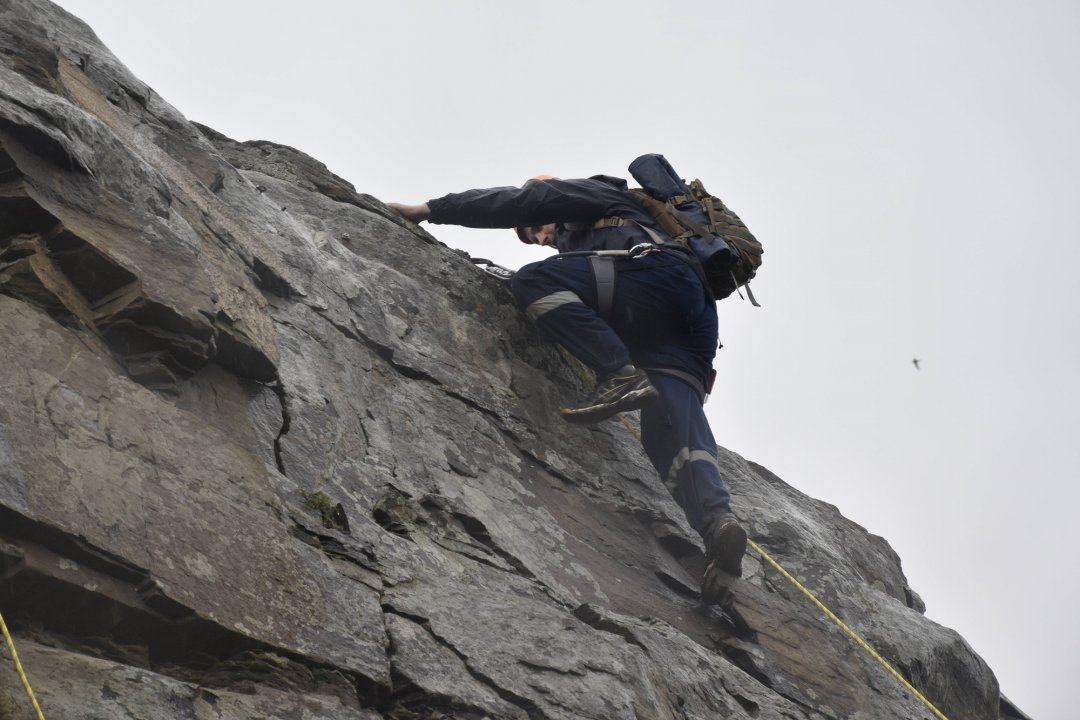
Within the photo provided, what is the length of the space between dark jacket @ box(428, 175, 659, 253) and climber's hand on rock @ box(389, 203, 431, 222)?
3.9 inches

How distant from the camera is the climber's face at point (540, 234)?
9.25m

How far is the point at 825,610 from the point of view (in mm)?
8461

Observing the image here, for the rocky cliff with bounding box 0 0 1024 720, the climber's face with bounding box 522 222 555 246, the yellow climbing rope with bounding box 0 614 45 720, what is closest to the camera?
the yellow climbing rope with bounding box 0 614 45 720

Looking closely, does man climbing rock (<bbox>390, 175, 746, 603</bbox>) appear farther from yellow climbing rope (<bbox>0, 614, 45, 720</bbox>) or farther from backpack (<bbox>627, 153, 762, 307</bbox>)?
yellow climbing rope (<bbox>0, 614, 45, 720</bbox>)

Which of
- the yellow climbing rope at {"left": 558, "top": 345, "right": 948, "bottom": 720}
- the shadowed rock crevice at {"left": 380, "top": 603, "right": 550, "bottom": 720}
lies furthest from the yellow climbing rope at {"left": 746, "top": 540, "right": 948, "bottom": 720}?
the shadowed rock crevice at {"left": 380, "top": 603, "right": 550, "bottom": 720}

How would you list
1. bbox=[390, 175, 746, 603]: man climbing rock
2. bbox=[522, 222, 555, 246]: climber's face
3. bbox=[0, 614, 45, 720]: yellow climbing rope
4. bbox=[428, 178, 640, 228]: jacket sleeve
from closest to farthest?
bbox=[0, 614, 45, 720]: yellow climbing rope
bbox=[390, 175, 746, 603]: man climbing rock
bbox=[428, 178, 640, 228]: jacket sleeve
bbox=[522, 222, 555, 246]: climber's face

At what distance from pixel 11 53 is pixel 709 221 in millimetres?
4913

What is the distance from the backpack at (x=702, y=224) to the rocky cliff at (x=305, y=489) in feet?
4.20

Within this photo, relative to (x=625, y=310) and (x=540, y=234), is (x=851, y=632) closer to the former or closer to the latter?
(x=625, y=310)

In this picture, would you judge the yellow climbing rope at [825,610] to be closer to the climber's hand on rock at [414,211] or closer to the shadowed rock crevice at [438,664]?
the climber's hand on rock at [414,211]

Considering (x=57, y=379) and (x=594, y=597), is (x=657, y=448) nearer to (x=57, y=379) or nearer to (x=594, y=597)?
(x=594, y=597)

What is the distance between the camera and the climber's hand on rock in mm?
9133

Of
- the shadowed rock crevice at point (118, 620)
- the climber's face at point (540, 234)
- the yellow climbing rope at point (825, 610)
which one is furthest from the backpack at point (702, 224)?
the shadowed rock crevice at point (118, 620)

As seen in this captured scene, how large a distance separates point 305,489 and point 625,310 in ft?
11.3
